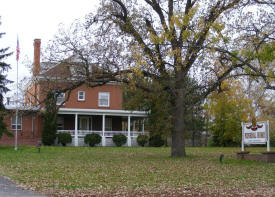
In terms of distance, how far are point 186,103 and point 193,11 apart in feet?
23.9

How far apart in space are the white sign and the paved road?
14267 mm

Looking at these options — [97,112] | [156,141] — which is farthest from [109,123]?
[156,141]

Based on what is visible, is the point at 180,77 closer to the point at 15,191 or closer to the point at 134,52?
the point at 134,52

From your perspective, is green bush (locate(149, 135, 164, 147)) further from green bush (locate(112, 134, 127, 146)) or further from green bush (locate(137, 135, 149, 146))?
green bush (locate(112, 134, 127, 146))

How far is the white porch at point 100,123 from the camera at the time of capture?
40.7 metres

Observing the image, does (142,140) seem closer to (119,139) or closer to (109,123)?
(119,139)

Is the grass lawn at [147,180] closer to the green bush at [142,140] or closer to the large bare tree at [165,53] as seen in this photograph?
the large bare tree at [165,53]

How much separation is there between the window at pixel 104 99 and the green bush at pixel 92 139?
14.7 ft

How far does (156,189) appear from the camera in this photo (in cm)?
1220

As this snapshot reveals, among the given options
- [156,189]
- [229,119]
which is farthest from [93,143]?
[156,189]

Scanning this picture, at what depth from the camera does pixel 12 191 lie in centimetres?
1162

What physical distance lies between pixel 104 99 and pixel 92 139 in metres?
5.62

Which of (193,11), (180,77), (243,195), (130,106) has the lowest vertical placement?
(243,195)

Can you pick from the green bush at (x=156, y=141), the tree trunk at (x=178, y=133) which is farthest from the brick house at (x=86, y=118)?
the tree trunk at (x=178, y=133)
